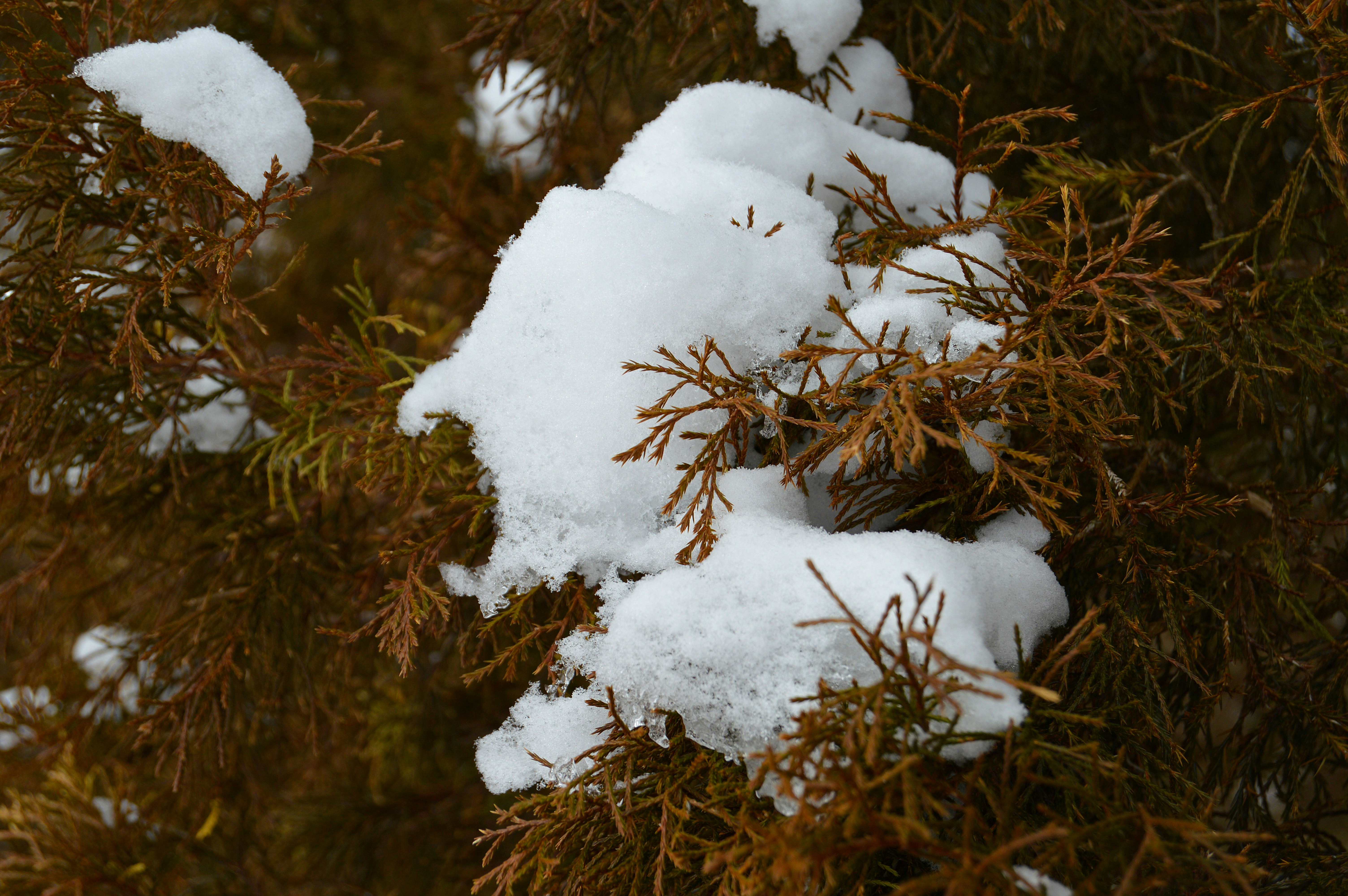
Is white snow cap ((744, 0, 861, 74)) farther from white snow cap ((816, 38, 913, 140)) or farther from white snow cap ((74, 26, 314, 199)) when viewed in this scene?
white snow cap ((74, 26, 314, 199))

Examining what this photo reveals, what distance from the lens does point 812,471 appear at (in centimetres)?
165

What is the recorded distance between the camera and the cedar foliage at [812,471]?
136 cm

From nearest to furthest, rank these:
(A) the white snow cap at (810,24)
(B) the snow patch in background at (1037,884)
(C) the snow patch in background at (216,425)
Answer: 1. (B) the snow patch in background at (1037,884)
2. (A) the white snow cap at (810,24)
3. (C) the snow patch in background at (216,425)

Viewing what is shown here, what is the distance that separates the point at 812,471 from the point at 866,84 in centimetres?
119

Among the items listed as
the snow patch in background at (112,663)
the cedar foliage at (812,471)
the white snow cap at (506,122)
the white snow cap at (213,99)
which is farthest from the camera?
the white snow cap at (506,122)

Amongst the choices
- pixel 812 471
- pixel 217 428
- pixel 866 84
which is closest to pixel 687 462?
pixel 812 471

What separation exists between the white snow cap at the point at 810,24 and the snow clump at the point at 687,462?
0.99ft

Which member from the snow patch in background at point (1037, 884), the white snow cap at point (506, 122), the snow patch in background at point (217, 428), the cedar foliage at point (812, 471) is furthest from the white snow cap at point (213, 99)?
the snow patch in background at point (1037, 884)

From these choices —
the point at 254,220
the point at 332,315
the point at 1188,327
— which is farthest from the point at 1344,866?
the point at 332,315

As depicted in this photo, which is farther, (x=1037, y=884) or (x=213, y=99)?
(x=213, y=99)

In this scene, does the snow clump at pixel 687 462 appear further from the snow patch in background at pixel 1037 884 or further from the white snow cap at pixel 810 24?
the white snow cap at pixel 810 24

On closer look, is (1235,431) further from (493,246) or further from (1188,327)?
(493,246)

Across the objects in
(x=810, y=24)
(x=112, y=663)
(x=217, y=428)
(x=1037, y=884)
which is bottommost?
(x=112, y=663)

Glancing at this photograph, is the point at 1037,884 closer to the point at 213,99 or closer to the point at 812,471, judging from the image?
the point at 812,471
